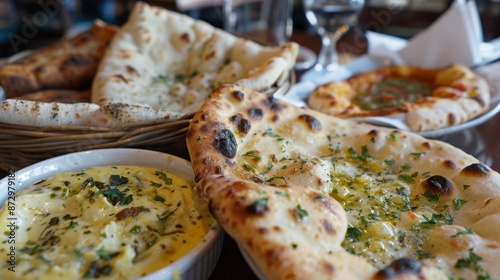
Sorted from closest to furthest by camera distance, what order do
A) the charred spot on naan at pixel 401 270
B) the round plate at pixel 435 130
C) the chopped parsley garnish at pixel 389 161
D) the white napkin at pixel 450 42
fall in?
1. the charred spot on naan at pixel 401 270
2. the chopped parsley garnish at pixel 389 161
3. the round plate at pixel 435 130
4. the white napkin at pixel 450 42

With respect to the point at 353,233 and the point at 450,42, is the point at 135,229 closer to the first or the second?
the point at 353,233

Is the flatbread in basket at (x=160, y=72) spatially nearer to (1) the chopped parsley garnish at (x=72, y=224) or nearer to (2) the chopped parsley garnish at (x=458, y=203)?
(1) the chopped parsley garnish at (x=72, y=224)

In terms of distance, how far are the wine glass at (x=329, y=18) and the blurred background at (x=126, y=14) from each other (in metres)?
2.05

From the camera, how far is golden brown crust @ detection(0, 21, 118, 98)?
254 centimetres

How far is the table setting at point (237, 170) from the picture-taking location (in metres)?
1.24

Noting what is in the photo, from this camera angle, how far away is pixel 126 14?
7.12 metres

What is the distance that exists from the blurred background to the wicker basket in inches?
156

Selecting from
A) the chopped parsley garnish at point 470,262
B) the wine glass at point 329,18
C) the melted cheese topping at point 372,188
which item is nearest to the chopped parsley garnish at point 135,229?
the melted cheese topping at point 372,188

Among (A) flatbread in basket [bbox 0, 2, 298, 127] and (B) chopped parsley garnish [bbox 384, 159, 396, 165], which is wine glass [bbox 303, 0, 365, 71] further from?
(B) chopped parsley garnish [bbox 384, 159, 396, 165]

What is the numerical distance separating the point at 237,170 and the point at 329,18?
2046 millimetres

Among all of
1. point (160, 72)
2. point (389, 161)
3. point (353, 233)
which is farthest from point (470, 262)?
point (160, 72)

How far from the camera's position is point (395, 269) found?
119 cm

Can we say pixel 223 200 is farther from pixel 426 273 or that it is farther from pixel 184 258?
pixel 426 273

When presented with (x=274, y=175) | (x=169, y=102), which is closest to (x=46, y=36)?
(x=169, y=102)
